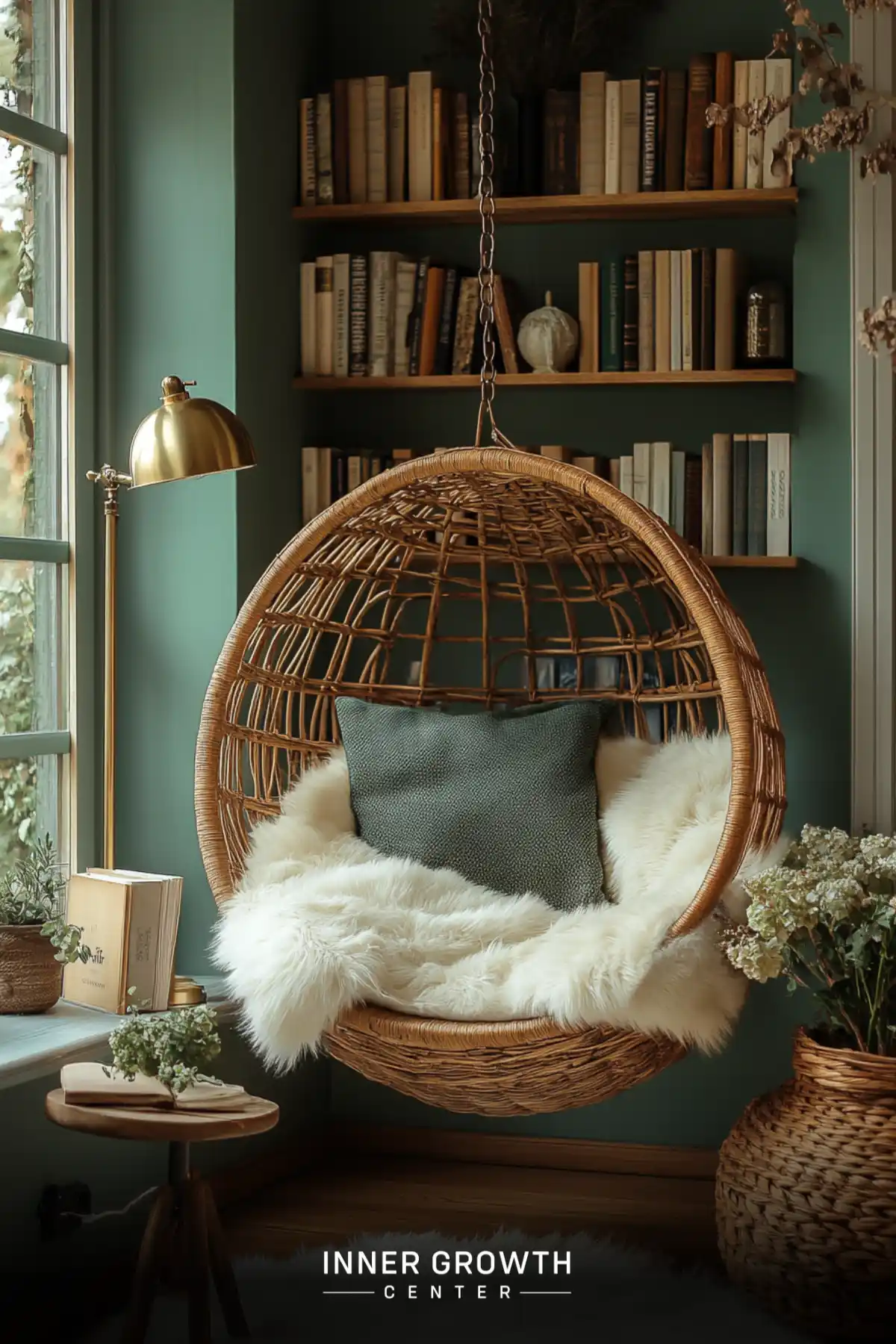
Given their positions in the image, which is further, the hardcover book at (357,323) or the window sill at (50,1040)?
the hardcover book at (357,323)

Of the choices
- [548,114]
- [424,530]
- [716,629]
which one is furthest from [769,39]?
[716,629]

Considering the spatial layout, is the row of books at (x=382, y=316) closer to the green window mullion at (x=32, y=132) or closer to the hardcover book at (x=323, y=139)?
the hardcover book at (x=323, y=139)

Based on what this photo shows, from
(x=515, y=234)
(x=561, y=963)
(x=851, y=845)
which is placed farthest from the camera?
(x=515, y=234)

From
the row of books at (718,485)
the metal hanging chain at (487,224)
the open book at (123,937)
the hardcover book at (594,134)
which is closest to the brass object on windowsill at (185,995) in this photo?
the open book at (123,937)

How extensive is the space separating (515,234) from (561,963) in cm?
185

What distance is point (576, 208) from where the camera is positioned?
3.30m

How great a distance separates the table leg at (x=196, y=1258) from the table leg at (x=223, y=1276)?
0.01m

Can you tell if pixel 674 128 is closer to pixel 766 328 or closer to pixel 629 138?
pixel 629 138

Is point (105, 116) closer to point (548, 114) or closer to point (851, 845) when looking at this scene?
point (548, 114)

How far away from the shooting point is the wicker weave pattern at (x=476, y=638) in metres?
2.49

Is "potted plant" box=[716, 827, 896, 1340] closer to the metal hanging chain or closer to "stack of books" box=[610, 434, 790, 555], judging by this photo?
"stack of books" box=[610, 434, 790, 555]

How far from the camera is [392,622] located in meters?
3.33

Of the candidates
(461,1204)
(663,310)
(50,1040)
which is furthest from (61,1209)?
(663,310)

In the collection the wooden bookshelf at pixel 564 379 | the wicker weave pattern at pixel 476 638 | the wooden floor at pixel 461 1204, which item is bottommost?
the wooden floor at pixel 461 1204
